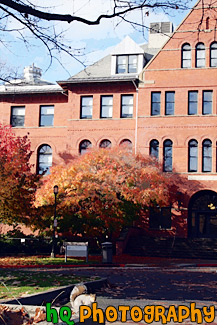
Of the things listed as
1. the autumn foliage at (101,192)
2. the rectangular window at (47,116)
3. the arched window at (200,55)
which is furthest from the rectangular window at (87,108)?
the arched window at (200,55)

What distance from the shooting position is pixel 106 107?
38.6m

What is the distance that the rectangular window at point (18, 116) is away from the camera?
41281 mm

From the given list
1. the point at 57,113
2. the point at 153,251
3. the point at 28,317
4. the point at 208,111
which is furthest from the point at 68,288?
the point at 57,113

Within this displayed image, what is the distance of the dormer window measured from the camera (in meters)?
38.9

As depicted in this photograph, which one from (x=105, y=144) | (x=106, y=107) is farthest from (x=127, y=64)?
(x=105, y=144)

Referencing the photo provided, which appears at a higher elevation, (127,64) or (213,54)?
(213,54)

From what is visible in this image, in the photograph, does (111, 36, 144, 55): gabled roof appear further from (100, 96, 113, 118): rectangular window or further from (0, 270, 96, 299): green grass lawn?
(0, 270, 96, 299): green grass lawn

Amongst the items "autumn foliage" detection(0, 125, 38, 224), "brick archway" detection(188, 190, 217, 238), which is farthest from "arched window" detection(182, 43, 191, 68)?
"autumn foliage" detection(0, 125, 38, 224)

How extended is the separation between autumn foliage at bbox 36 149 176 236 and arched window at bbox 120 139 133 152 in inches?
91.8

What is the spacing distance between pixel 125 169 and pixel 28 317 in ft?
78.3

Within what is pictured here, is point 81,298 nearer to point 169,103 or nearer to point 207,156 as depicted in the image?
point 207,156

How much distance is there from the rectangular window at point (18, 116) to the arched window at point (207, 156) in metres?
15.6

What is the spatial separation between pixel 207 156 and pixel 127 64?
9.98 metres

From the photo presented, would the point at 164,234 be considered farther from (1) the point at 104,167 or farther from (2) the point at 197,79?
(2) the point at 197,79
